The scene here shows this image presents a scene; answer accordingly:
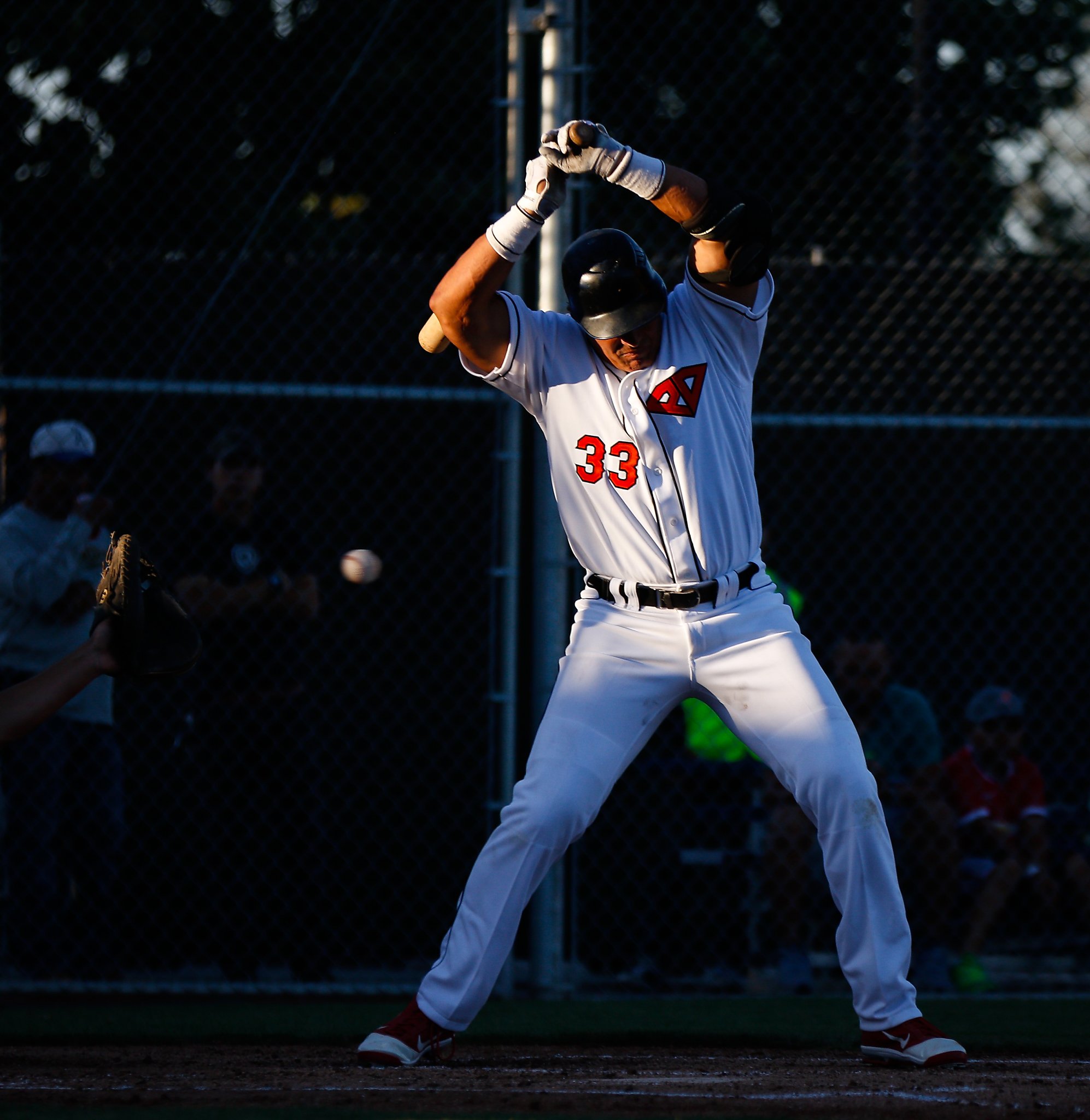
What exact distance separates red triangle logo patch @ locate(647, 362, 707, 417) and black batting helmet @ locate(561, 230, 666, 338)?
0.15 metres

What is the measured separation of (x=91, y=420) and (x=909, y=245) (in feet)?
13.9

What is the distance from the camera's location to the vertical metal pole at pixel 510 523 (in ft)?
17.3

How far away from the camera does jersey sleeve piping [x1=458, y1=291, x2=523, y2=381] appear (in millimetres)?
3734

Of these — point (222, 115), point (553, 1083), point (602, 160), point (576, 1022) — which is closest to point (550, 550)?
point (576, 1022)

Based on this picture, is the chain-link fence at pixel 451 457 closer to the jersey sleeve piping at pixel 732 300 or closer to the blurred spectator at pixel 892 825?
the blurred spectator at pixel 892 825

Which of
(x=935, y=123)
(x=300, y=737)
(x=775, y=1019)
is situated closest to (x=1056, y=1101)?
(x=775, y=1019)

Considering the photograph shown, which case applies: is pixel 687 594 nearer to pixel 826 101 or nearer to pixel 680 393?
pixel 680 393

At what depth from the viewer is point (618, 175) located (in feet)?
11.1

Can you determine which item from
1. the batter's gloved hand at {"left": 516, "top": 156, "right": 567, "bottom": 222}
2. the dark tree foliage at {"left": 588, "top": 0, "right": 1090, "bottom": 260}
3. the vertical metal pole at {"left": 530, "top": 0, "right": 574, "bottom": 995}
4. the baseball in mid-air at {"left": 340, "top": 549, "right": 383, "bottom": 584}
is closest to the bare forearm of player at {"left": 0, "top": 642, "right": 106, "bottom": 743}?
the baseball in mid-air at {"left": 340, "top": 549, "right": 383, "bottom": 584}

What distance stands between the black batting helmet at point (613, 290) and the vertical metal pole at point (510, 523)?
161 centimetres

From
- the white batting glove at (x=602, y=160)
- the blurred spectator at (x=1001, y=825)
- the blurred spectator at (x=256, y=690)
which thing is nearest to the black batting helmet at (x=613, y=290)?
the white batting glove at (x=602, y=160)

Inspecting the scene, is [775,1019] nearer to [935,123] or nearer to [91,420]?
[91,420]

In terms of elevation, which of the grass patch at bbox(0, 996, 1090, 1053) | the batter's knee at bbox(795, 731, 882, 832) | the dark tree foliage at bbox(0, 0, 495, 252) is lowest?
the grass patch at bbox(0, 996, 1090, 1053)

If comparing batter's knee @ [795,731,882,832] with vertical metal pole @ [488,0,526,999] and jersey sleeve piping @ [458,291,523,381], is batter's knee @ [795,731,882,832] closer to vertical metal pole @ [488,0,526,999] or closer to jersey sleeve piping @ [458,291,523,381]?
jersey sleeve piping @ [458,291,523,381]
